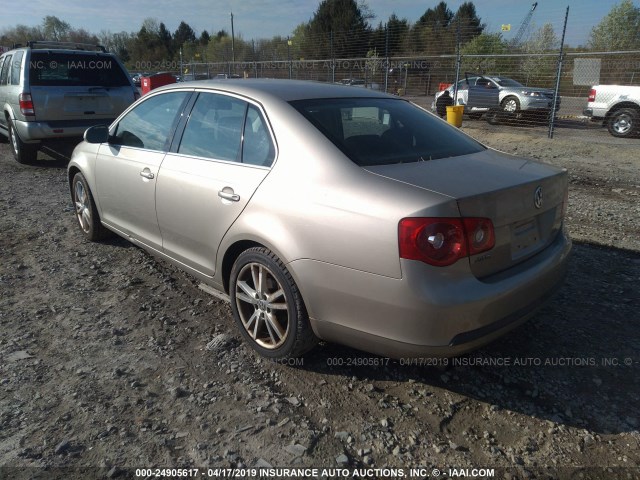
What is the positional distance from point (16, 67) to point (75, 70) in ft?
3.38

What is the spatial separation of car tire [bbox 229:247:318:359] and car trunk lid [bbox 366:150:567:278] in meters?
0.78

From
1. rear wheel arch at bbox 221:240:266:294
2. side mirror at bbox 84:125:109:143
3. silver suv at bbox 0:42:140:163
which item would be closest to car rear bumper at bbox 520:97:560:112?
silver suv at bbox 0:42:140:163

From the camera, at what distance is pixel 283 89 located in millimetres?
3262

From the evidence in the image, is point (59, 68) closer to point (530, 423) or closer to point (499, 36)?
point (530, 423)

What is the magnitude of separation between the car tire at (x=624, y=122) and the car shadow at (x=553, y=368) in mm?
11362

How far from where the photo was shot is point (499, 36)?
23.6m

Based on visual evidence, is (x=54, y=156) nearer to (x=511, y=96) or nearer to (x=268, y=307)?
(x=268, y=307)

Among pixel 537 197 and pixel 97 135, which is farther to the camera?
pixel 97 135

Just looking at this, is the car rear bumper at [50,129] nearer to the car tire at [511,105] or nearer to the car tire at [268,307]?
the car tire at [268,307]

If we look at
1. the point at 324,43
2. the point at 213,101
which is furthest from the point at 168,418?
the point at 324,43

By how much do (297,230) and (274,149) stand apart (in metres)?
0.57

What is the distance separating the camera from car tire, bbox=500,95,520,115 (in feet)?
52.6

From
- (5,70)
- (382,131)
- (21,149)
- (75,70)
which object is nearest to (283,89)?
(382,131)

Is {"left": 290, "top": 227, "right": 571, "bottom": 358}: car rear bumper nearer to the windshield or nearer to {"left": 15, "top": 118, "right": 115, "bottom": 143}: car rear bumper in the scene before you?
{"left": 15, "top": 118, "right": 115, "bottom": 143}: car rear bumper
